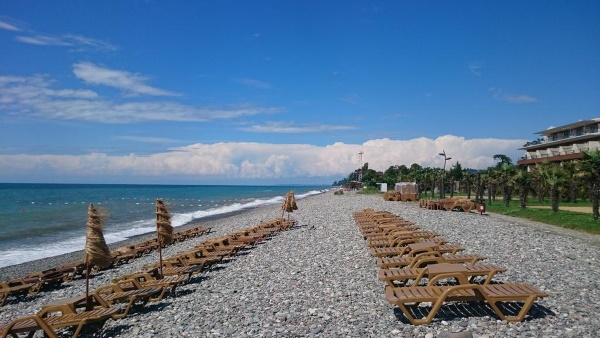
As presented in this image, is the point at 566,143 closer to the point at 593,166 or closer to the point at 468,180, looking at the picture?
the point at 468,180

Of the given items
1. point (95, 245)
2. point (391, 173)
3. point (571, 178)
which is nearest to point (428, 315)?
point (95, 245)

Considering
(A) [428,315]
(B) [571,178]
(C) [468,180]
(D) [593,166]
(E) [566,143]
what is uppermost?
(E) [566,143]

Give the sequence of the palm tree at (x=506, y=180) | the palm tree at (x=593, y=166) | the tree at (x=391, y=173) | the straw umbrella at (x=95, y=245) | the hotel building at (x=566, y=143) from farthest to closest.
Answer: the tree at (x=391, y=173) < the hotel building at (x=566, y=143) < the palm tree at (x=506, y=180) < the palm tree at (x=593, y=166) < the straw umbrella at (x=95, y=245)

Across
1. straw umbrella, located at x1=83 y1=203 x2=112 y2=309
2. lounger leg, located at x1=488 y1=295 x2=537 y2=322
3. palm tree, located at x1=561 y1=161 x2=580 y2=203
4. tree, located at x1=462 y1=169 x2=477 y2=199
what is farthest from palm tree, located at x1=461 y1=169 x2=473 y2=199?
straw umbrella, located at x1=83 y1=203 x2=112 y2=309

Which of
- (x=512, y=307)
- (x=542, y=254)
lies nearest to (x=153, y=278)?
(x=512, y=307)

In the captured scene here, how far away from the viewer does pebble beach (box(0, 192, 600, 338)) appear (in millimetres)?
5527

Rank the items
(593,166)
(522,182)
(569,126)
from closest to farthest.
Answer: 1. (593,166)
2. (522,182)
3. (569,126)

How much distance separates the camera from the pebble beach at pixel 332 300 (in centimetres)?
553

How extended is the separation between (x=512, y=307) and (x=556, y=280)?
8.25 ft

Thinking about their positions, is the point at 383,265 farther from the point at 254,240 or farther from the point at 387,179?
the point at 387,179

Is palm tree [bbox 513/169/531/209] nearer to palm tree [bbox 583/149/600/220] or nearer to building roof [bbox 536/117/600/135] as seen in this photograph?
palm tree [bbox 583/149/600/220]

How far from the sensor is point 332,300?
714cm

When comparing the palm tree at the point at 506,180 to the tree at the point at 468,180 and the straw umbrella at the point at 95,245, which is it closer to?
the tree at the point at 468,180

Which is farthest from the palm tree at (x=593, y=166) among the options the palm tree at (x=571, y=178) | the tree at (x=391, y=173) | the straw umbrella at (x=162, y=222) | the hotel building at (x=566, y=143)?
the tree at (x=391, y=173)
